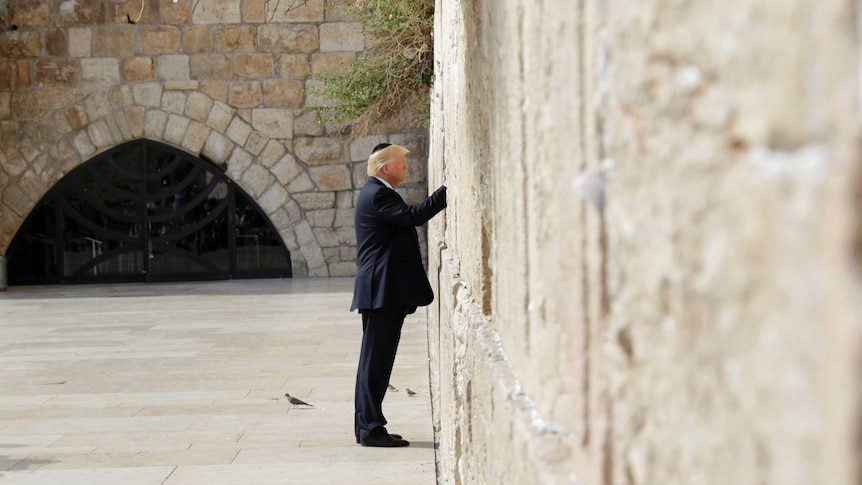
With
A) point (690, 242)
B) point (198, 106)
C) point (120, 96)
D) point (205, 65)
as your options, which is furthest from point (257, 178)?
point (690, 242)

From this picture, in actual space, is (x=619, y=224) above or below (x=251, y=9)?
Result: below

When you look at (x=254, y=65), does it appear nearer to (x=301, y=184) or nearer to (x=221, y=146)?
(x=221, y=146)

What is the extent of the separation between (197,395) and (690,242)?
539 centimetres

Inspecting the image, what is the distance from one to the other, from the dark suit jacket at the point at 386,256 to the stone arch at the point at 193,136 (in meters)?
7.99

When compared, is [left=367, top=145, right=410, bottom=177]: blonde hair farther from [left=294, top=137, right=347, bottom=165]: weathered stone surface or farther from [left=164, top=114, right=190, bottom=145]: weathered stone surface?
[left=164, top=114, right=190, bottom=145]: weathered stone surface

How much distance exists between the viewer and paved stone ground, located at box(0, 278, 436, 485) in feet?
13.5

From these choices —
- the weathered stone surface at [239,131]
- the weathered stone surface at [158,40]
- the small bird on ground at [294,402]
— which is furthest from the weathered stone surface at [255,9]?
the small bird on ground at [294,402]

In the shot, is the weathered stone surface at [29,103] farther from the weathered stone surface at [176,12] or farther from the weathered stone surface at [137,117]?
the weathered stone surface at [176,12]

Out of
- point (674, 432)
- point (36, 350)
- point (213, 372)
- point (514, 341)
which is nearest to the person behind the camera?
point (674, 432)

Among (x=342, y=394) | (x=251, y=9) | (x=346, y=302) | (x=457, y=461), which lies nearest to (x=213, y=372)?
(x=342, y=394)

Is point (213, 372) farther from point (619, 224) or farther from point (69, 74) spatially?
point (69, 74)

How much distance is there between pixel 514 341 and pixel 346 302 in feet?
28.6

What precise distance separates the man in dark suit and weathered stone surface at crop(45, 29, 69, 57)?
8951 millimetres

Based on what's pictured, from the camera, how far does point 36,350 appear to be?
24.2 feet
